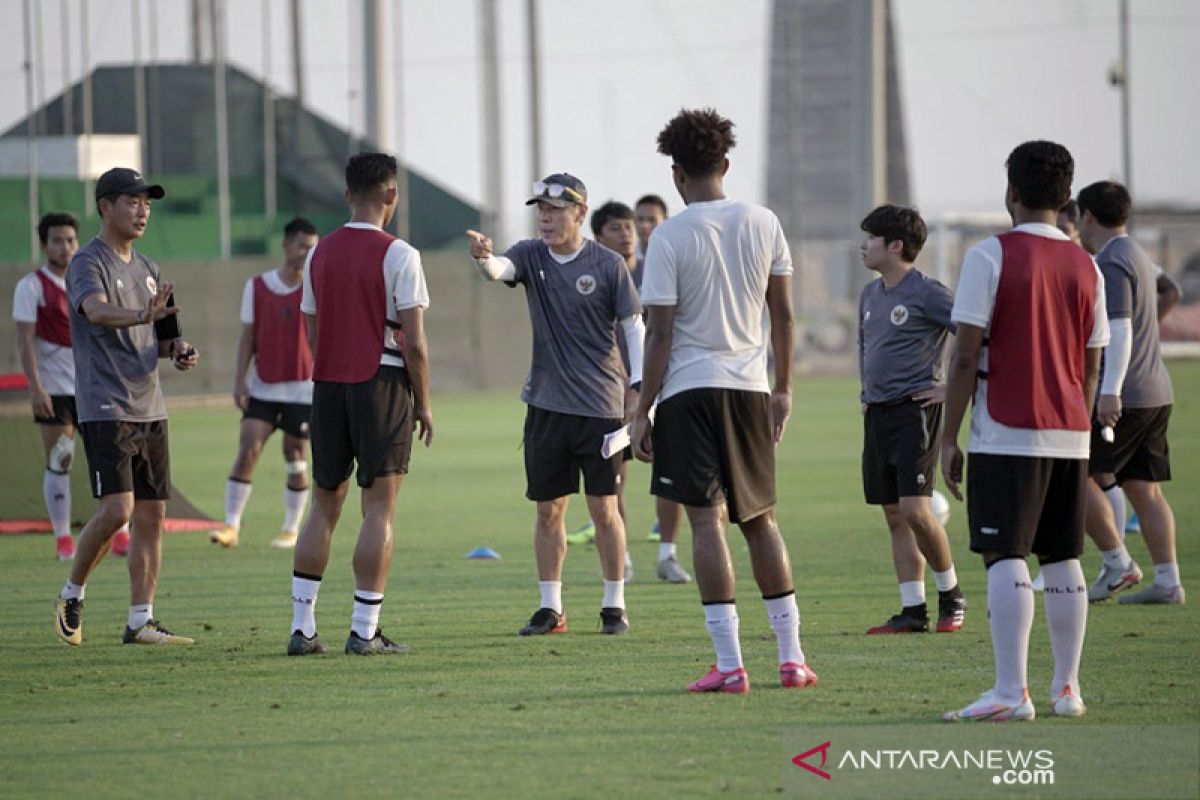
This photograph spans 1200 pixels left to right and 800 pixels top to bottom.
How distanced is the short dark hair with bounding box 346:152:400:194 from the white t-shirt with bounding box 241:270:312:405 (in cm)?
509

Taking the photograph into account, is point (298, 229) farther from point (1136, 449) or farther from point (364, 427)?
point (1136, 449)

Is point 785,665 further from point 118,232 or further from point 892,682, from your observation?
point 118,232

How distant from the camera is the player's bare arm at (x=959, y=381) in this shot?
6.70 meters

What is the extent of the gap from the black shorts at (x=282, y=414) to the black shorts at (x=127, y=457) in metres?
4.63

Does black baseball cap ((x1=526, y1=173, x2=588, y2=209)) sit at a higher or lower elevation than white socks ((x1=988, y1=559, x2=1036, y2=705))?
higher

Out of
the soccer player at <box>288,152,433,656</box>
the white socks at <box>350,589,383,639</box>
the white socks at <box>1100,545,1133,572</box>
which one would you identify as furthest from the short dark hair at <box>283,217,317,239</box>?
the white socks at <box>1100,545,1133,572</box>

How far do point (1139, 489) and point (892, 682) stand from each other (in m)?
3.23

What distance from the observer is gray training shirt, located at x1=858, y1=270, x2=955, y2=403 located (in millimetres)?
9125

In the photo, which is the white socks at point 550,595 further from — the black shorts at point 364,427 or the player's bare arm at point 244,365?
the player's bare arm at point 244,365

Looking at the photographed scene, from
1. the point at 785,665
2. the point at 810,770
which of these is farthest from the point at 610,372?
the point at 810,770

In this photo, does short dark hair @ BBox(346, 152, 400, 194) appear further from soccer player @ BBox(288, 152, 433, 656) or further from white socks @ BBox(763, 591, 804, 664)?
white socks @ BBox(763, 591, 804, 664)

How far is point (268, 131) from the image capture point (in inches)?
1647

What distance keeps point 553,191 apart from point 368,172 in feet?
3.38

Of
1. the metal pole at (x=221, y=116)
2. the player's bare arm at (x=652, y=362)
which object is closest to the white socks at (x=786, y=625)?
the player's bare arm at (x=652, y=362)
